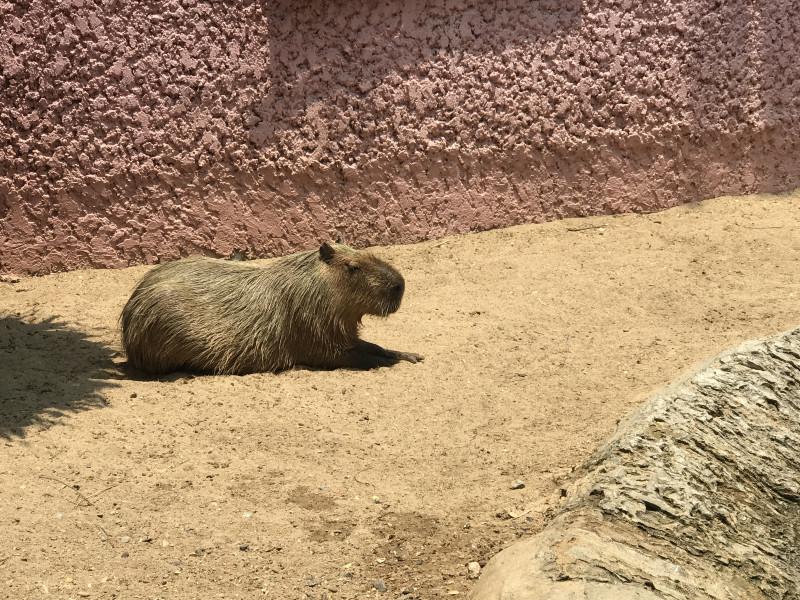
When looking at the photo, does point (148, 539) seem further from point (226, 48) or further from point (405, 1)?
point (405, 1)

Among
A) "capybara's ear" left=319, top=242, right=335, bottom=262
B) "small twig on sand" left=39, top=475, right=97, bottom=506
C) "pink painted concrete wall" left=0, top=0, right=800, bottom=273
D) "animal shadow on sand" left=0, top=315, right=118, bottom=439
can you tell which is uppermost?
"pink painted concrete wall" left=0, top=0, right=800, bottom=273

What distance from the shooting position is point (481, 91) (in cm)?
722

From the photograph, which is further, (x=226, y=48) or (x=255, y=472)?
(x=226, y=48)

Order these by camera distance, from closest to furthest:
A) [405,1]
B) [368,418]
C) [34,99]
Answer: [368,418] < [34,99] < [405,1]

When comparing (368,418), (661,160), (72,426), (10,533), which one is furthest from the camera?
(661,160)

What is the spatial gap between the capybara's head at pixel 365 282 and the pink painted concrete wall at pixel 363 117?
4.86 feet

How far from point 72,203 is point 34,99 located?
684mm

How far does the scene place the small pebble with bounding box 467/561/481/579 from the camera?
3.36 m

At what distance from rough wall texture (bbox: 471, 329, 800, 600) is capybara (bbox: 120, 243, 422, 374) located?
94.7 inches

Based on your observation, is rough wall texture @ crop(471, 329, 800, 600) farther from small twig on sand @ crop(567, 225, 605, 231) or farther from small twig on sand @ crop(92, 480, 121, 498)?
small twig on sand @ crop(567, 225, 605, 231)

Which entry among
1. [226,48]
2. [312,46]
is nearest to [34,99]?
[226,48]

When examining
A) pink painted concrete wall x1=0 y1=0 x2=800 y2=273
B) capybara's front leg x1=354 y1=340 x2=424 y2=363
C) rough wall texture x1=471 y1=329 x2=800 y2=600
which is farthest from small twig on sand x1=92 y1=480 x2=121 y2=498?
pink painted concrete wall x1=0 y1=0 x2=800 y2=273

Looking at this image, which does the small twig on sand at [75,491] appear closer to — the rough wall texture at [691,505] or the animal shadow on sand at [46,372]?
the animal shadow on sand at [46,372]

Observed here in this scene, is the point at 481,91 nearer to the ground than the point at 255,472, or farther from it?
farther from it
